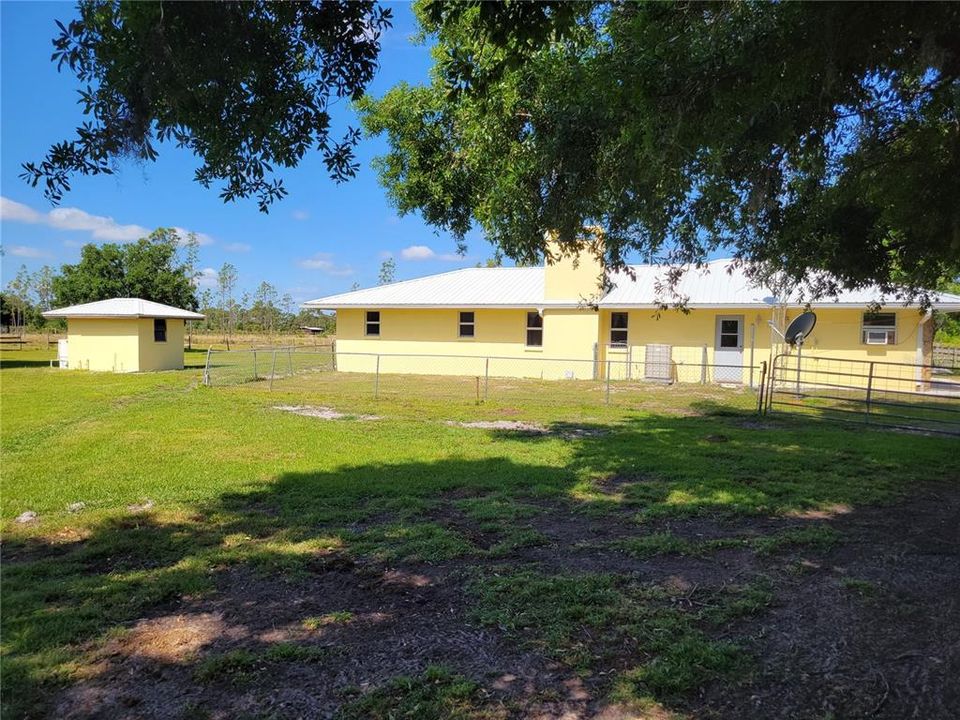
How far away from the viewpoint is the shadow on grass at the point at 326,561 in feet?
10.6

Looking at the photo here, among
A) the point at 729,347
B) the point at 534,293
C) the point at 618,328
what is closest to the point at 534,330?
the point at 534,293

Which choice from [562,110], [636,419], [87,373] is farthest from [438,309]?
[562,110]

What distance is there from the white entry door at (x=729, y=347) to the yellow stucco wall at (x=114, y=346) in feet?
69.1

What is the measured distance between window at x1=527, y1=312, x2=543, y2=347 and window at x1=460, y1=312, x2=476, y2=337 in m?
2.18

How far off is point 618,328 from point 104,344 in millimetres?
19773

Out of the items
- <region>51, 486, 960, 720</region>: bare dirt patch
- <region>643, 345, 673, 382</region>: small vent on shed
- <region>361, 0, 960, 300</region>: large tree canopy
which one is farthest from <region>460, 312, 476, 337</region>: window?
<region>51, 486, 960, 720</region>: bare dirt patch

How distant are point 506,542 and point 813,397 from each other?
44.4ft

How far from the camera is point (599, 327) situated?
67.4 feet

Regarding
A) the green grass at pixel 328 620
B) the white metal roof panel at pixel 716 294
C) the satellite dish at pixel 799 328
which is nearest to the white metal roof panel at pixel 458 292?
the white metal roof panel at pixel 716 294

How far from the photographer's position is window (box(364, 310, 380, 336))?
77.2 ft

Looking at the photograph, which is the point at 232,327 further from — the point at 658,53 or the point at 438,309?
the point at 658,53

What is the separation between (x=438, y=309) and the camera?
22516 millimetres

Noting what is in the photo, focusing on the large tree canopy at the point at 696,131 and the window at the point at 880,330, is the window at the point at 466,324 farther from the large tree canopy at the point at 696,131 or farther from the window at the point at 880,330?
the large tree canopy at the point at 696,131

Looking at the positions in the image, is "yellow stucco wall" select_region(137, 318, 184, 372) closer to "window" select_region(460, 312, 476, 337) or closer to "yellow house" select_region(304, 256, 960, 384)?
"yellow house" select_region(304, 256, 960, 384)
